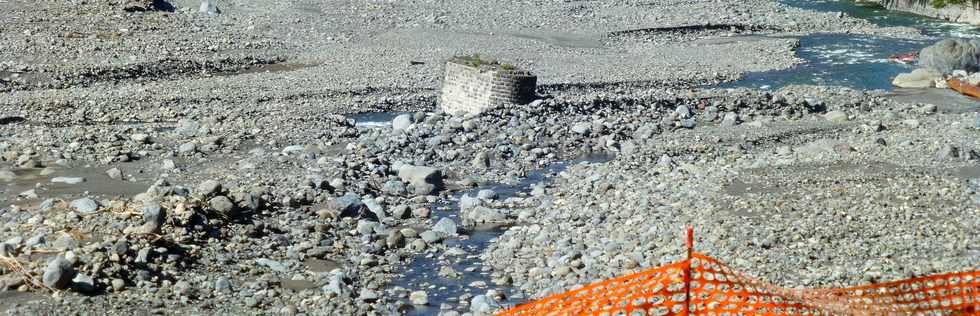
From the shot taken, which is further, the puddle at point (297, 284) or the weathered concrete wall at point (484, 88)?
the weathered concrete wall at point (484, 88)

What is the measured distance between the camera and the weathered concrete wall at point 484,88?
1889 cm

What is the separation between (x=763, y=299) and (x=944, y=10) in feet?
96.3

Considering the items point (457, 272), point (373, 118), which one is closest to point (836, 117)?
point (373, 118)

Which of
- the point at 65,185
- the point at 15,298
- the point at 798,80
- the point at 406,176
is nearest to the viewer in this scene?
the point at 15,298

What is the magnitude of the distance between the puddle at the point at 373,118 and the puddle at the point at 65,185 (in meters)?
4.85

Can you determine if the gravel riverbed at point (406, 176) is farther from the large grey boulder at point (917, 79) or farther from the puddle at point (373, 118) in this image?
the large grey boulder at point (917, 79)

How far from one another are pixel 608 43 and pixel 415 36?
5.25 m

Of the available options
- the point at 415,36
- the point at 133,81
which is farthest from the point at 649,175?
the point at 415,36

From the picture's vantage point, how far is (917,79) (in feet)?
76.7

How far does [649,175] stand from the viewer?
14664mm

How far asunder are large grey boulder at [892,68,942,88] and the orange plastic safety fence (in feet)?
48.2

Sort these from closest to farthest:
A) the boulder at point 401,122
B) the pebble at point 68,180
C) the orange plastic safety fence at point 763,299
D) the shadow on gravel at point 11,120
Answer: the orange plastic safety fence at point 763,299
the pebble at point 68,180
the boulder at point 401,122
the shadow on gravel at point 11,120

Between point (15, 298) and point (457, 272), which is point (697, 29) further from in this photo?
point (15, 298)

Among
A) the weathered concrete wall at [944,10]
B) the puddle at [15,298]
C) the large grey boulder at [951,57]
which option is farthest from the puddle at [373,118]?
the weathered concrete wall at [944,10]
